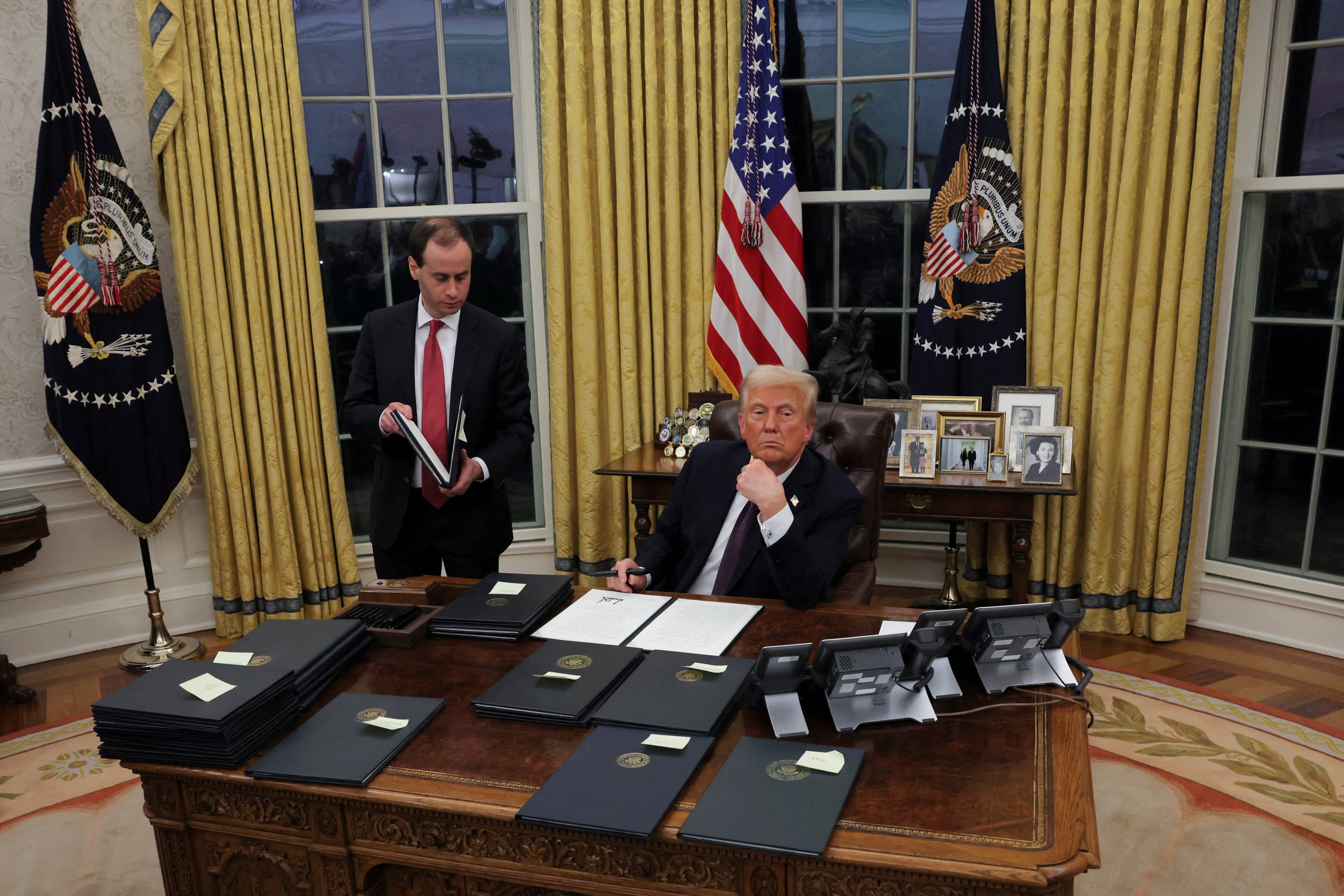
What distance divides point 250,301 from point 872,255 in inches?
99.4

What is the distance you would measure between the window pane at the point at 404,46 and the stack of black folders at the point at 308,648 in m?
2.78

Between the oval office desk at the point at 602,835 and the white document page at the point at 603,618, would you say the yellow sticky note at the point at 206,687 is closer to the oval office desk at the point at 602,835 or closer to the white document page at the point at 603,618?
the oval office desk at the point at 602,835

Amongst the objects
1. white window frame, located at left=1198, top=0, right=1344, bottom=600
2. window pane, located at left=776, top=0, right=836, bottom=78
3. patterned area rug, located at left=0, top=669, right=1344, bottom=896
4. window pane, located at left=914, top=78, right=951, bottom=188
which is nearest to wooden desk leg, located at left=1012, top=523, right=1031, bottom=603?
patterned area rug, located at left=0, top=669, right=1344, bottom=896

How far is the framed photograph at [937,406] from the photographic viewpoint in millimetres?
3627

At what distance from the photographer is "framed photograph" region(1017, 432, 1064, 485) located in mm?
3438

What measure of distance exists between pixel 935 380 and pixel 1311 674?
167 cm

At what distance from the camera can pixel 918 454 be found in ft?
11.5

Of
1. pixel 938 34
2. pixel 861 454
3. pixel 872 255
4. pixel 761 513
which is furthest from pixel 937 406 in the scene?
pixel 761 513

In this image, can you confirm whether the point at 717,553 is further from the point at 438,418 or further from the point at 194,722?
the point at 194,722

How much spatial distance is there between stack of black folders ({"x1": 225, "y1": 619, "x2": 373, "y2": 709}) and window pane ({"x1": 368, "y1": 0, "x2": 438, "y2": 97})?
110 inches

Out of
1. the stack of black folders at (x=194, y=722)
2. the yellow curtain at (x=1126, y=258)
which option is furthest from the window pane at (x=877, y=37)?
the stack of black folders at (x=194, y=722)

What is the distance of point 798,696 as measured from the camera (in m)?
1.67

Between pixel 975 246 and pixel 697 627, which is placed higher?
pixel 975 246

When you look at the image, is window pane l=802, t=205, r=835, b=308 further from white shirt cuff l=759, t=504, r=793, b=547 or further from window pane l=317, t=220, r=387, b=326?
white shirt cuff l=759, t=504, r=793, b=547
